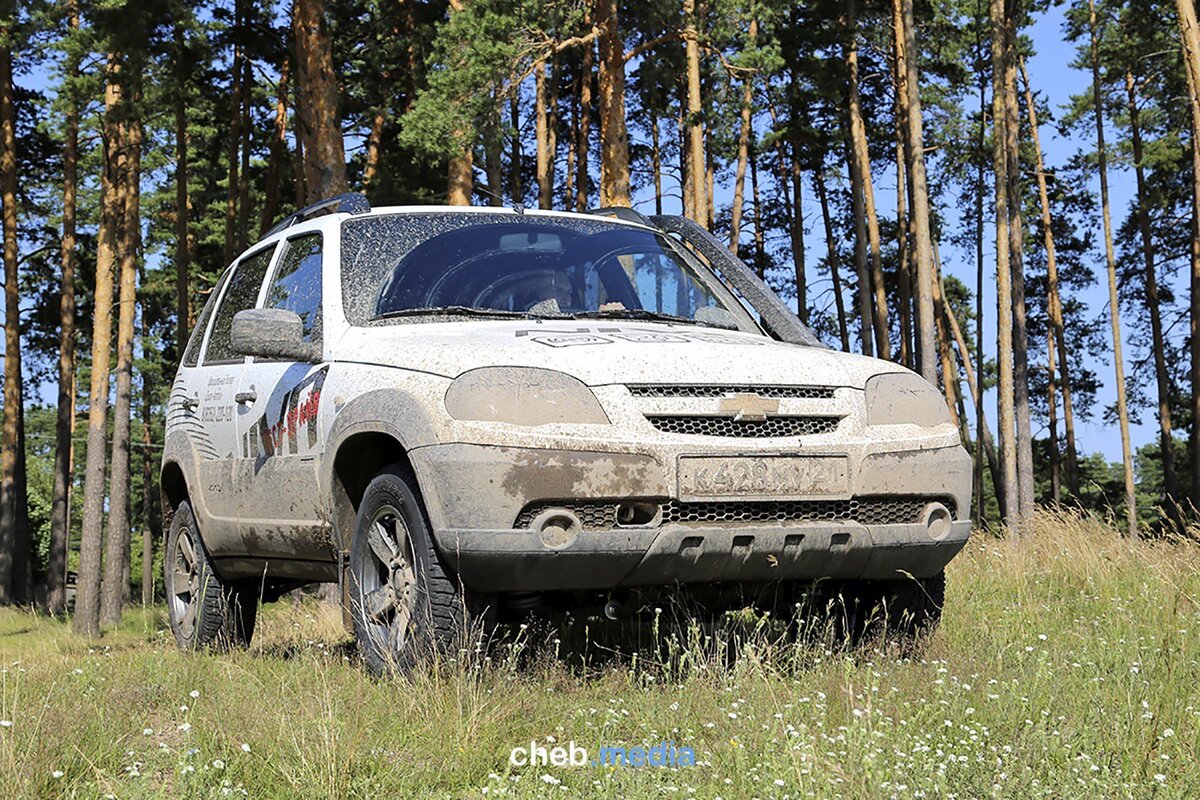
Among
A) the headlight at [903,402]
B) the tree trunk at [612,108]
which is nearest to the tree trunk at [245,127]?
the tree trunk at [612,108]

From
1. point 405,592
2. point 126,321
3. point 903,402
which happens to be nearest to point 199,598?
point 405,592

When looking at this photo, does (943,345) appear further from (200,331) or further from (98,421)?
(200,331)

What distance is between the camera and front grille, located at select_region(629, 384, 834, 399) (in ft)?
15.2

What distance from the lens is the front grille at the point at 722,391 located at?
15.2ft

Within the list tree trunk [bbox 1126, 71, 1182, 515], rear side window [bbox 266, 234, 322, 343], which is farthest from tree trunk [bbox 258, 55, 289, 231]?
rear side window [bbox 266, 234, 322, 343]

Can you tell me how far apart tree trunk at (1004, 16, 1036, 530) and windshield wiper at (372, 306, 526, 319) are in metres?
20.7

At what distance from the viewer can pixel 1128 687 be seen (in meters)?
4.60

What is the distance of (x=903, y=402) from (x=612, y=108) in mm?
15112

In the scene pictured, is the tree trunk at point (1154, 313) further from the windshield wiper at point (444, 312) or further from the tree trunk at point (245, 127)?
the windshield wiper at point (444, 312)

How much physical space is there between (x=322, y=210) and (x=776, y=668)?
3.34 m

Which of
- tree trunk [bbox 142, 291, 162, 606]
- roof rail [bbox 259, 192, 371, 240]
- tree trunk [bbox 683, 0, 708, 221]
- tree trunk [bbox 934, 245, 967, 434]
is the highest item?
tree trunk [bbox 683, 0, 708, 221]

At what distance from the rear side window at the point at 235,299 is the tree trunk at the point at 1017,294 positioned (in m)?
19.9

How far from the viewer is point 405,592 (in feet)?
16.0

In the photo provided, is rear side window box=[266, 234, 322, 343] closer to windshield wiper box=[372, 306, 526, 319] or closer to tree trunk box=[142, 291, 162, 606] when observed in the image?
windshield wiper box=[372, 306, 526, 319]
